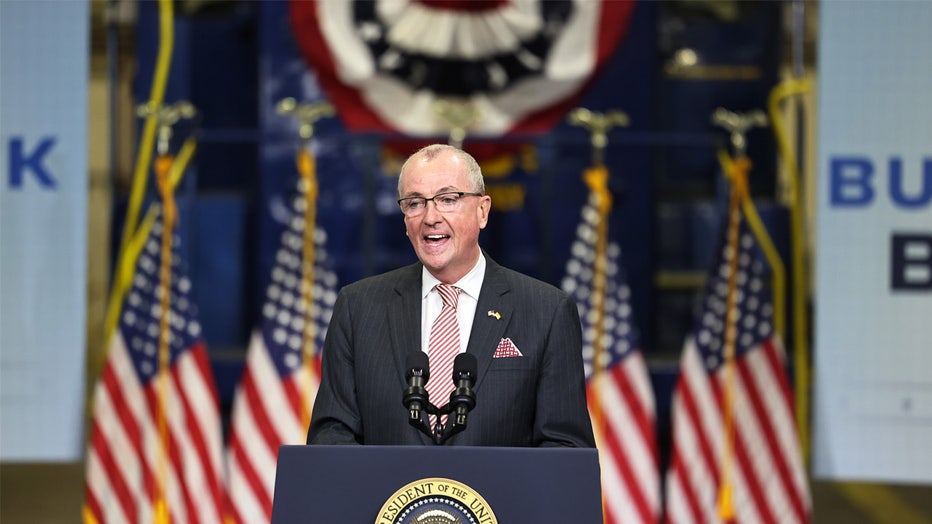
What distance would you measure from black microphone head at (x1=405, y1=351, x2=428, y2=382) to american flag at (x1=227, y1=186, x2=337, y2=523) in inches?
121

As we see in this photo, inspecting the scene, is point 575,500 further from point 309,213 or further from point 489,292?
point 309,213

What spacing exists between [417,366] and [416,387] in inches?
1.9

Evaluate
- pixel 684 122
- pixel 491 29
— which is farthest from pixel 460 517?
pixel 684 122

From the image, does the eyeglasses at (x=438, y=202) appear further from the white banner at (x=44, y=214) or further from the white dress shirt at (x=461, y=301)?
the white banner at (x=44, y=214)

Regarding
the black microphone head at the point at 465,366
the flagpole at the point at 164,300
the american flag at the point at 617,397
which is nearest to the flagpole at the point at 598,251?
the american flag at the point at 617,397

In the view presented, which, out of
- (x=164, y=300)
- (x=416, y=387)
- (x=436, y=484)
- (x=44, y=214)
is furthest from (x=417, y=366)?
(x=164, y=300)

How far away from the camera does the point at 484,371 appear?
2.39 metres

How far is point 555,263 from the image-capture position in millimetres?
6355

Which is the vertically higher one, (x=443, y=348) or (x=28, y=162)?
(x=28, y=162)

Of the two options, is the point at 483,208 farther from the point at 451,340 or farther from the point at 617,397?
the point at 617,397

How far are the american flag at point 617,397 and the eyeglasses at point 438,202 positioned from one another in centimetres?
298

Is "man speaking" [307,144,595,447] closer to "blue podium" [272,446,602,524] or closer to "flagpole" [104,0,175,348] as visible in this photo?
"blue podium" [272,446,602,524]

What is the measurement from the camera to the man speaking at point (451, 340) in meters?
2.38

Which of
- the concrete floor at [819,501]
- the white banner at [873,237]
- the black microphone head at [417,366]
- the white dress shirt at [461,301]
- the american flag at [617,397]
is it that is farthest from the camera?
the concrete floor at [819,501]
